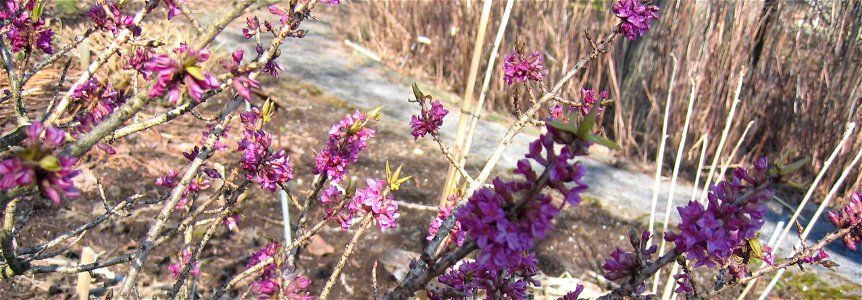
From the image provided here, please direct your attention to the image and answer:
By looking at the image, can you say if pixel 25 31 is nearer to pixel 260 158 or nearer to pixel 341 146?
pixel 260 158

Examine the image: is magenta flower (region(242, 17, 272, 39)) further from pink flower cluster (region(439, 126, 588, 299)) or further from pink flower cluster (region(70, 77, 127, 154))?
pink flower cluster (region(439, 126, 588, 299))

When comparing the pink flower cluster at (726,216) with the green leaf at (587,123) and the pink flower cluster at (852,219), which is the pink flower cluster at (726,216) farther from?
the pink flower cluster at (852,219)

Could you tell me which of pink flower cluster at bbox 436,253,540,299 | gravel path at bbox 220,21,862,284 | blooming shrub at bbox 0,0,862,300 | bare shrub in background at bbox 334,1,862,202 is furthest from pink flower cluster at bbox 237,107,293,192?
bare shrub in background at bbox 334,1,862,202

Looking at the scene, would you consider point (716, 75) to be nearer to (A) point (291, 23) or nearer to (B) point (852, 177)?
(B) point (852, 177)

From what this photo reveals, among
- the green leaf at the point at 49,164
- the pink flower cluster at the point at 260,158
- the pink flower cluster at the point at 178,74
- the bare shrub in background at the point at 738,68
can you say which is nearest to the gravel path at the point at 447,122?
the bare shrub in background at the point at 738,68

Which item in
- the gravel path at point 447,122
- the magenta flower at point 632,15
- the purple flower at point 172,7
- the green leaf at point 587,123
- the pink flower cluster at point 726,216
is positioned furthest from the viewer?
the gravel path at point 447,122

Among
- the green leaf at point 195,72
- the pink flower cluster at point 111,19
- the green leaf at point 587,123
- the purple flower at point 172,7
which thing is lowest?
the pink flower cluster at point 111,19

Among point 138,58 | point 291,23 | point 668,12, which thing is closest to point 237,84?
point 291,23
